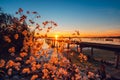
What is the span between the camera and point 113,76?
906cm

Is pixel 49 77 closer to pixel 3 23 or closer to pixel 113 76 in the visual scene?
pixel 113 76

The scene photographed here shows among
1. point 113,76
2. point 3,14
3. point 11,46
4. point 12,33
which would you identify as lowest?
point 113,76

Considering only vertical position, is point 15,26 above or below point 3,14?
below

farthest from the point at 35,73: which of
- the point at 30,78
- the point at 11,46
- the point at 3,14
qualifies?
the point at 3,14

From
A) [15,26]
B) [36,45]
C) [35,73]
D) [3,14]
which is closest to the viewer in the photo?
[35,73]

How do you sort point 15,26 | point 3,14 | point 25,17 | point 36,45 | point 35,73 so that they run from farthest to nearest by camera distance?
point 3,14
point 15,26
point 36,45
point 35,73
point 25,17

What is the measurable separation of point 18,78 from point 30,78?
0.65m

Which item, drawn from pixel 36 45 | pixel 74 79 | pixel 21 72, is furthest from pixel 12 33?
pixel 74 79

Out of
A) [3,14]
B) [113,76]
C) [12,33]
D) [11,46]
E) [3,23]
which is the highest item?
[3,14]

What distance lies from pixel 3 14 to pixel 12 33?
2.48 meters

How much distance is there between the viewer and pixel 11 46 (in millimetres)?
14086

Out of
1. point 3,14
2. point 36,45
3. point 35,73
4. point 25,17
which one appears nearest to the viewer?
point 25,17

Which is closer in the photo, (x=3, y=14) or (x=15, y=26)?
(x=15, y=26)

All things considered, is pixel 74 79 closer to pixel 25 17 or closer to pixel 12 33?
pixel 25 17
